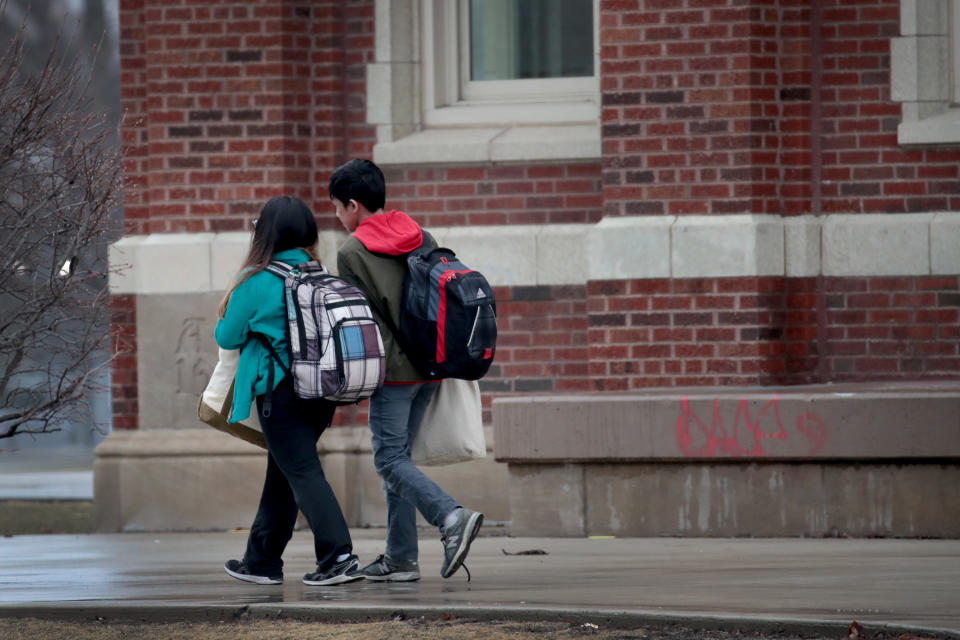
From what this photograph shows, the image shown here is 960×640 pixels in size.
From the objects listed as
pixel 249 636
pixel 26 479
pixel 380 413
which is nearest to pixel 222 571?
pixel 380 413

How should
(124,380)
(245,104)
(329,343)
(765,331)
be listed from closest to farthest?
(329,343) → (765,331) → (245,104) → (124,380)

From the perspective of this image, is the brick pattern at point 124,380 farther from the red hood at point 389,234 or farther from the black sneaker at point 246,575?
the red hood at point 389,234

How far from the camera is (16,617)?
5.92 m

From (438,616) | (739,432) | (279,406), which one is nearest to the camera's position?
(438,616)

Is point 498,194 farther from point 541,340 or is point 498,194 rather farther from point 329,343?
point 329,343

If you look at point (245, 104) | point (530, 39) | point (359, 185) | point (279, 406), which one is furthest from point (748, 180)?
point (279, 406)

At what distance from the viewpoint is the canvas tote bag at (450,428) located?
253 inches

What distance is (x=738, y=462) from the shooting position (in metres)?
8.21

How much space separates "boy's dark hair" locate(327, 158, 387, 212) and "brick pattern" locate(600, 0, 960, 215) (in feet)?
9.45

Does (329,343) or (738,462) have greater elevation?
(329,343)

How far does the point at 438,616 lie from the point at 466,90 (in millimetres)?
5025

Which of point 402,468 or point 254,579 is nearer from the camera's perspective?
point 402,468

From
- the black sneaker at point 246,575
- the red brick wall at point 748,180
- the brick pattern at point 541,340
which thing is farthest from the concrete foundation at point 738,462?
the black sneaker at point 246,575

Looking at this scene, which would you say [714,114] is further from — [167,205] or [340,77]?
[167,205]
